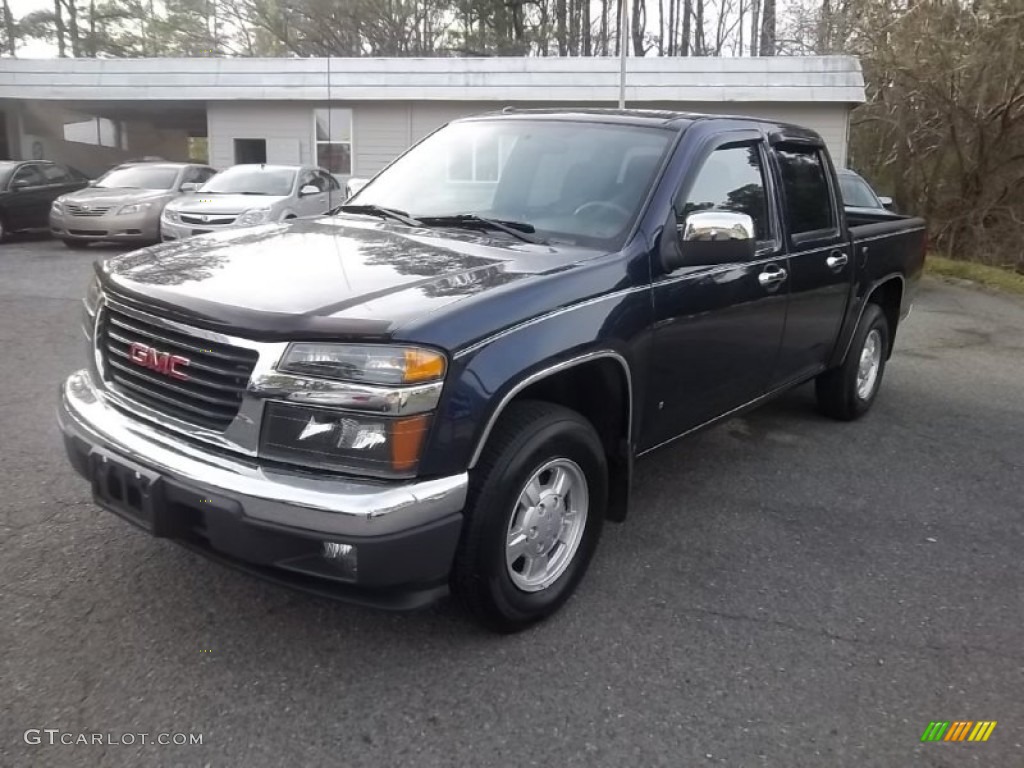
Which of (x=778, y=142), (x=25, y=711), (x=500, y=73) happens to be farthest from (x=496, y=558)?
(x=500, y=73)

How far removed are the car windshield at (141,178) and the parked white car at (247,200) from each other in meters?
1.24

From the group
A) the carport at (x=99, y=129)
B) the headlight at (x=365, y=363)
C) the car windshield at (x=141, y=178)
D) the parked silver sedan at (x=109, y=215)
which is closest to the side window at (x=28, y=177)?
the car windshield at (x=141, y=178)

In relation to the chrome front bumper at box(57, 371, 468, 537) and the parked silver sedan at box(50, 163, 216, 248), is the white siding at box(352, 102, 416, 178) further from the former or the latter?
the chrome front bumper at box(57, 371, 468, 537)

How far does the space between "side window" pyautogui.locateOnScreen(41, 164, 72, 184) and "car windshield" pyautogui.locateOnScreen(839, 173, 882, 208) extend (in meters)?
13.6

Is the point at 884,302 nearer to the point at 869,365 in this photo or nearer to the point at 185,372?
the point at 869,365

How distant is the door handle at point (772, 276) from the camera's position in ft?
14.1

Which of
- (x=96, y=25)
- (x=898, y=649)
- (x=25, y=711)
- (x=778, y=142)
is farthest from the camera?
(x=96, y=25)

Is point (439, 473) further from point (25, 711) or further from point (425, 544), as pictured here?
point (25, 711)

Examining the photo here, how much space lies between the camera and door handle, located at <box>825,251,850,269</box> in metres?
5.00

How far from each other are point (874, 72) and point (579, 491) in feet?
64.6

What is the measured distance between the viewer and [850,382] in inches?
230

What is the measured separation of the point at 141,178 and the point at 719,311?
1409cm

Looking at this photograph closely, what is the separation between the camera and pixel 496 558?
9.57 ft

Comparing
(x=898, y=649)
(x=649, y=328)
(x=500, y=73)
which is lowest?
(x=898, y=649)
